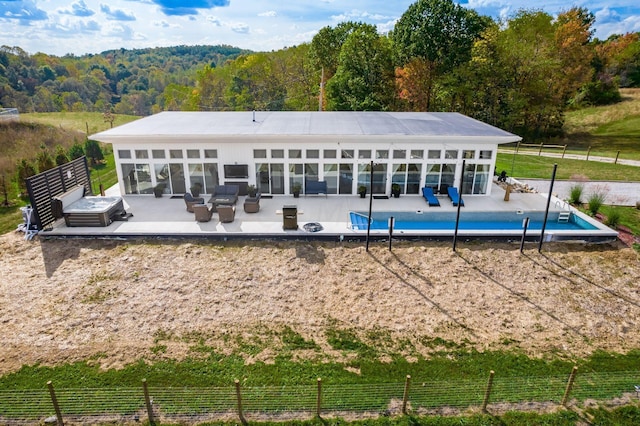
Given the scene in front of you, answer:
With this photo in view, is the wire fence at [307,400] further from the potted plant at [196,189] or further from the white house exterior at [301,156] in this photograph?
the white house exterior at [301,156]

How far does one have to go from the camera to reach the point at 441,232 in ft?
40.1

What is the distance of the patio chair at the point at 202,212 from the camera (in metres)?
12.8

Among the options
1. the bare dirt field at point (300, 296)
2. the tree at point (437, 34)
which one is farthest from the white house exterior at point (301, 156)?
the tree at point (437, 34)

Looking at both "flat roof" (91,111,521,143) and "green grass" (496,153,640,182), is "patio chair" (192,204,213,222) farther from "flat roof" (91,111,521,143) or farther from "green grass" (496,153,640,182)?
"green grass" (496,153,640,182)

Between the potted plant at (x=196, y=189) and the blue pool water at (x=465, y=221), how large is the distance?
6.41 m

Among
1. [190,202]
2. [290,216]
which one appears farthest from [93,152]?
[290,216]

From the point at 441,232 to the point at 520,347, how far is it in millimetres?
4972

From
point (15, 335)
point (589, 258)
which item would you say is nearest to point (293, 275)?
point (15, 335)

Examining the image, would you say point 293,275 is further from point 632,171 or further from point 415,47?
point 415,47

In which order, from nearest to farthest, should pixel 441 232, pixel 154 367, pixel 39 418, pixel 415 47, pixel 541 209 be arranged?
pixel 39 418, pixel 154 367, pixel 441 232, pixel 541 209, pixel 415 47

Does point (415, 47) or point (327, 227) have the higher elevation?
point (415, 47)

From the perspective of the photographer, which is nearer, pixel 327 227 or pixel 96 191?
pixel 327 227

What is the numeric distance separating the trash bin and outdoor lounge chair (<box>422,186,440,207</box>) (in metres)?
5.64

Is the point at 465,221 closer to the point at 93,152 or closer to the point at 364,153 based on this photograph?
the point at 364,153
